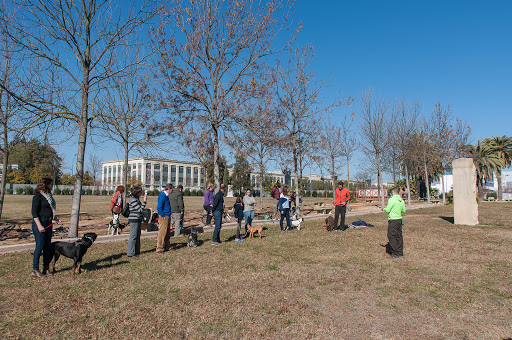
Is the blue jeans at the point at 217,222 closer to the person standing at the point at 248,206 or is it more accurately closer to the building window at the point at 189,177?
the person standing at the point at 248,206

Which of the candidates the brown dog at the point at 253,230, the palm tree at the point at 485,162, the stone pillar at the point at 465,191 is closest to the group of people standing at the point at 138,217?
the brown dog at the point at 253,230

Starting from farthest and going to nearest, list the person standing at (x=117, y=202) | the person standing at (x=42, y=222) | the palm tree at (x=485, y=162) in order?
the palm tree at (x=485, y=162)
the person standing at (x=117, y=202)
the person standing at (x=42, y=222)

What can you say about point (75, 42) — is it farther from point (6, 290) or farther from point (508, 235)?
point (508, 235)

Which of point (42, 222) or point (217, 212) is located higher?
point (42, 222)

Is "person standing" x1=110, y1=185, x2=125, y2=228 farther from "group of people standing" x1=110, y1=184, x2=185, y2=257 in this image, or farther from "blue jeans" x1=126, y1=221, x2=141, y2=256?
"blue jeans" x1=126, y1=221, x2=141, y2=256

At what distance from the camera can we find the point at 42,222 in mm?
6121

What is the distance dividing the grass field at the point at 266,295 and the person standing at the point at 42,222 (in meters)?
0.33

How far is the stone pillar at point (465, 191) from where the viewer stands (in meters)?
14.0

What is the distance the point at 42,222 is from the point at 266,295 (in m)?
4.32

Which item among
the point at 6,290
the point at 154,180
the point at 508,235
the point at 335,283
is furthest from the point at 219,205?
the point at 154,180

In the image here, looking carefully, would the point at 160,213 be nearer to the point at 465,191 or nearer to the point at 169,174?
the point at 465,191

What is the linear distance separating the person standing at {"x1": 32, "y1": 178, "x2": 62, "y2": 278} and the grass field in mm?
330

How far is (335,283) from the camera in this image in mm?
5898

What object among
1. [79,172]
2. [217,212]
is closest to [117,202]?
[79,172]
